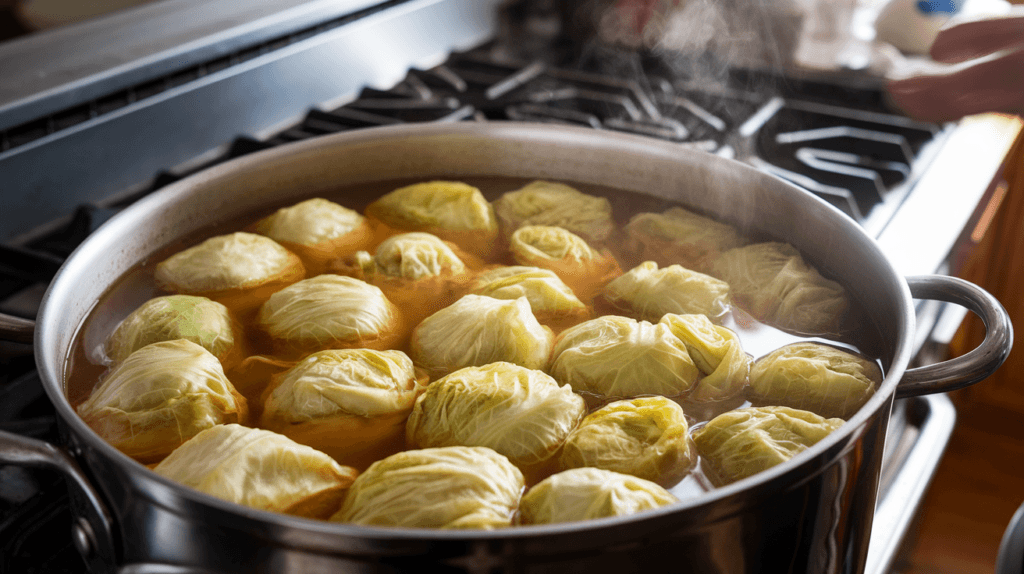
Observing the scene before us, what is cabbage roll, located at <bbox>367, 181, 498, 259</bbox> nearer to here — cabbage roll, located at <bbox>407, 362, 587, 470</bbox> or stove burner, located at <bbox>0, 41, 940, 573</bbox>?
stove burner, located at <bbox>0, 41, 940, 573</bbox>

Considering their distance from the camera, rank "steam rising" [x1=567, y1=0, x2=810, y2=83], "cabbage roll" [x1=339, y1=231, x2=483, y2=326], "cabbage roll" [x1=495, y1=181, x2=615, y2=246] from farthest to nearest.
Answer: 1. "steam rising" [x1=567, y1=0, x2=810, y2=83]
2. "cabbage roll" [x1=495, y1=181, x2=615, y2=246]
3. "cabbage roll" [x1=339, y1=231, x2=483, y2=326]

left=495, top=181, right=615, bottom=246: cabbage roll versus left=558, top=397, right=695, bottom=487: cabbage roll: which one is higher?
left=495, top=181, right=615, bottom=246: cabbage roll

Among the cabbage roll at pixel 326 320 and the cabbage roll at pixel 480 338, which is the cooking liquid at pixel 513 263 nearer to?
the cabbage roll at pixel 326 320

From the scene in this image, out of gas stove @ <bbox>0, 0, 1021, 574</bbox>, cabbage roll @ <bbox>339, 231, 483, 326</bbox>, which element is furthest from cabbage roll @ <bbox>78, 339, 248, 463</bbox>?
cabbage roll @ <bbox>339, 231, 483, 326</bbox>

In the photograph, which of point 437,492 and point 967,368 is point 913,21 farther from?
point 437,492

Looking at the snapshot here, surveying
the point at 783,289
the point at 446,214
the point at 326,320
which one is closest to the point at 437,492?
the point at 326,320

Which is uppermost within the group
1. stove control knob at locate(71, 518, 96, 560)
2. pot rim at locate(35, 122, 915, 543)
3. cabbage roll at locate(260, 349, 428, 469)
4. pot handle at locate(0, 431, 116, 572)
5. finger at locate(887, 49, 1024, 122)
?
finger at locate(887, 49, 1024, 122)

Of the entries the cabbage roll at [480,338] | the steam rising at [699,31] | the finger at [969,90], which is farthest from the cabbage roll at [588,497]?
the steam rising at [699,31]
